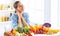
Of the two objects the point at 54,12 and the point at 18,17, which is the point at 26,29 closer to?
the point at 18,17

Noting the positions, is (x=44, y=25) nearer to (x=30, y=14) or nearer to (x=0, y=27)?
(x=30, y=14)

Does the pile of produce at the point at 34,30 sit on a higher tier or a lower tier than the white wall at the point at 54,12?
lower

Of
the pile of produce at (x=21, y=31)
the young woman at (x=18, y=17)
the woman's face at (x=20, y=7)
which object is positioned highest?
the woman's face at (x=20, y=7)

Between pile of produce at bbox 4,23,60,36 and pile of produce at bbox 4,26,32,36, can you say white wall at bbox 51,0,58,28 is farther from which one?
pile of produce at bbox 4,26,32,36

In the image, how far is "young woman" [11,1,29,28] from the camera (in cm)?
186

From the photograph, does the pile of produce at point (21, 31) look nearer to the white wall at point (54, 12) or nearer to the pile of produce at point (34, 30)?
the pile of produce at point (34, 30)

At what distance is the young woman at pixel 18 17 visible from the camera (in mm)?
1860

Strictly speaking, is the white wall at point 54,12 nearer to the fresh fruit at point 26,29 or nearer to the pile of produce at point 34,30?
the pile of produce at point 34,30

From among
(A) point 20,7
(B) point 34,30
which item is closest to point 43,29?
(B) point 34,30

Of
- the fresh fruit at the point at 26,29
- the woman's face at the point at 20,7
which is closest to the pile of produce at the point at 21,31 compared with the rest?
the fresh fruit at the point at 26,29

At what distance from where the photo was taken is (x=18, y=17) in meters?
1.87

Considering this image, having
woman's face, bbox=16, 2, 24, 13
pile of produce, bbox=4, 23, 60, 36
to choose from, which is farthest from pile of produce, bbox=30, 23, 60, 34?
woman's face, bbox=16, 2, 24, 13

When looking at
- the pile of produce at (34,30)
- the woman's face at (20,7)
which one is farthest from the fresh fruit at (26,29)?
the woman's face at (20,7)

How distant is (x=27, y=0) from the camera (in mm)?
1866
